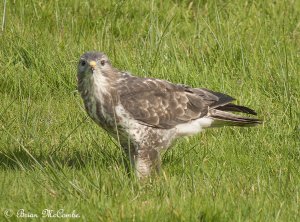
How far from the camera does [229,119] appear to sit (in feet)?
Answer: 24.2

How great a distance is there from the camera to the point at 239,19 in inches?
388

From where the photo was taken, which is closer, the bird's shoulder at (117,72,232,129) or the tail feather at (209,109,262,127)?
the bird's shoulder at (117,72,232,129)

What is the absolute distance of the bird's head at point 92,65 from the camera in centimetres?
679


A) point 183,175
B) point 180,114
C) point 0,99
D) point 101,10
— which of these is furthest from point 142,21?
point 183,175

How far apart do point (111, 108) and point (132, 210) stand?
4.44 feet

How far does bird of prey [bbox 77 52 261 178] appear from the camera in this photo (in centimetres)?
684

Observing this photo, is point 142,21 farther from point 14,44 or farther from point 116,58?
point 14,44

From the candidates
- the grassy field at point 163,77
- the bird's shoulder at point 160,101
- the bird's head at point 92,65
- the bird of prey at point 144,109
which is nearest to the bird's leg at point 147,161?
the bird of prey at point 144,109

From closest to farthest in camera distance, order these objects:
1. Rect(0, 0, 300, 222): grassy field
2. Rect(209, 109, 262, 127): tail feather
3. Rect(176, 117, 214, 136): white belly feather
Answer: Rect(0, 0, 300, 222): grassy field → Rect(176, 117, 214, 136): white belly feather → Rect(209, 109, 262, 127): tail feather

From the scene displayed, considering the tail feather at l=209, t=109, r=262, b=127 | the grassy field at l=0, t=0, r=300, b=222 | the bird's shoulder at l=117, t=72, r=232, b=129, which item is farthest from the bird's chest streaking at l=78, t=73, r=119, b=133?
the tail feather at l=209, t=109, r=262, b=127

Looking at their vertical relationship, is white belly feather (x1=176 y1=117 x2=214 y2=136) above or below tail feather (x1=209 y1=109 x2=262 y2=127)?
below

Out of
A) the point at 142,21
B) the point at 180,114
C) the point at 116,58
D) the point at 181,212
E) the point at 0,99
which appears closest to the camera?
the point at 181,212

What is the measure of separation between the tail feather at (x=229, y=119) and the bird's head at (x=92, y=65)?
1.04 m

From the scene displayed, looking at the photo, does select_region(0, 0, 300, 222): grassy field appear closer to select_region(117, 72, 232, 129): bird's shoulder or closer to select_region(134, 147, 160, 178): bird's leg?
select_region(134, 147, 160, 178): bird's leg
